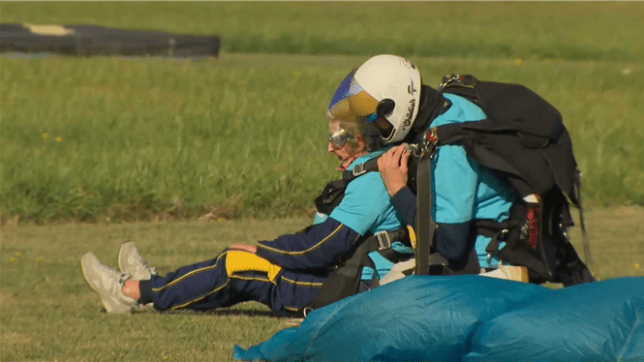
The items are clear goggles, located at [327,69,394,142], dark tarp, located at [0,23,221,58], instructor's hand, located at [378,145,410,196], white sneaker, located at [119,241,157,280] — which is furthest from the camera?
dark tarp, located at [0,23,221,58]

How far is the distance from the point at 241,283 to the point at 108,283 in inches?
34.1

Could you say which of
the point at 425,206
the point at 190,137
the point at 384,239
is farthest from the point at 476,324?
the point at 190,137

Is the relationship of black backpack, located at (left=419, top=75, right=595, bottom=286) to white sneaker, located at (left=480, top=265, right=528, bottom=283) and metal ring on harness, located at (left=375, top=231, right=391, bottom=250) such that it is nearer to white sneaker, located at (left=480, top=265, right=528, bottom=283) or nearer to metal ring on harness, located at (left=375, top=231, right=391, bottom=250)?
white sneaker, located at (left=480, top=265, right=528, bottom=283)

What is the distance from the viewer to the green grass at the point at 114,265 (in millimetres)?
5523

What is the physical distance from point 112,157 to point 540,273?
6.78m

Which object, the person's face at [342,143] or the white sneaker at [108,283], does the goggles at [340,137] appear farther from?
the white sneaker at [108,283]

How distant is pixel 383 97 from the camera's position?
5.45m

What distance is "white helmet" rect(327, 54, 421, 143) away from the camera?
541cm

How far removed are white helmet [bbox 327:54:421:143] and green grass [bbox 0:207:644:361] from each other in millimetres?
1251

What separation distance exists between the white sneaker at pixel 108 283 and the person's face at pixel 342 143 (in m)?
1.48

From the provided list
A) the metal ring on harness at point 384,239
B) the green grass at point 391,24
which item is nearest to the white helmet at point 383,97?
the metal ring on harness at point 384,239

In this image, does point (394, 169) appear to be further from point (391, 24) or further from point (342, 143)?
point (391, 24)

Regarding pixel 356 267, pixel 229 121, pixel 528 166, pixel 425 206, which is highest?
pixel 528 166

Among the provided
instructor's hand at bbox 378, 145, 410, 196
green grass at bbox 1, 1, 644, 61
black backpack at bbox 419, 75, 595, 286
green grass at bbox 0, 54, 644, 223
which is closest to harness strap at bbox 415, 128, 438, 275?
black backpack at bbox 419, 75, 595, 286
